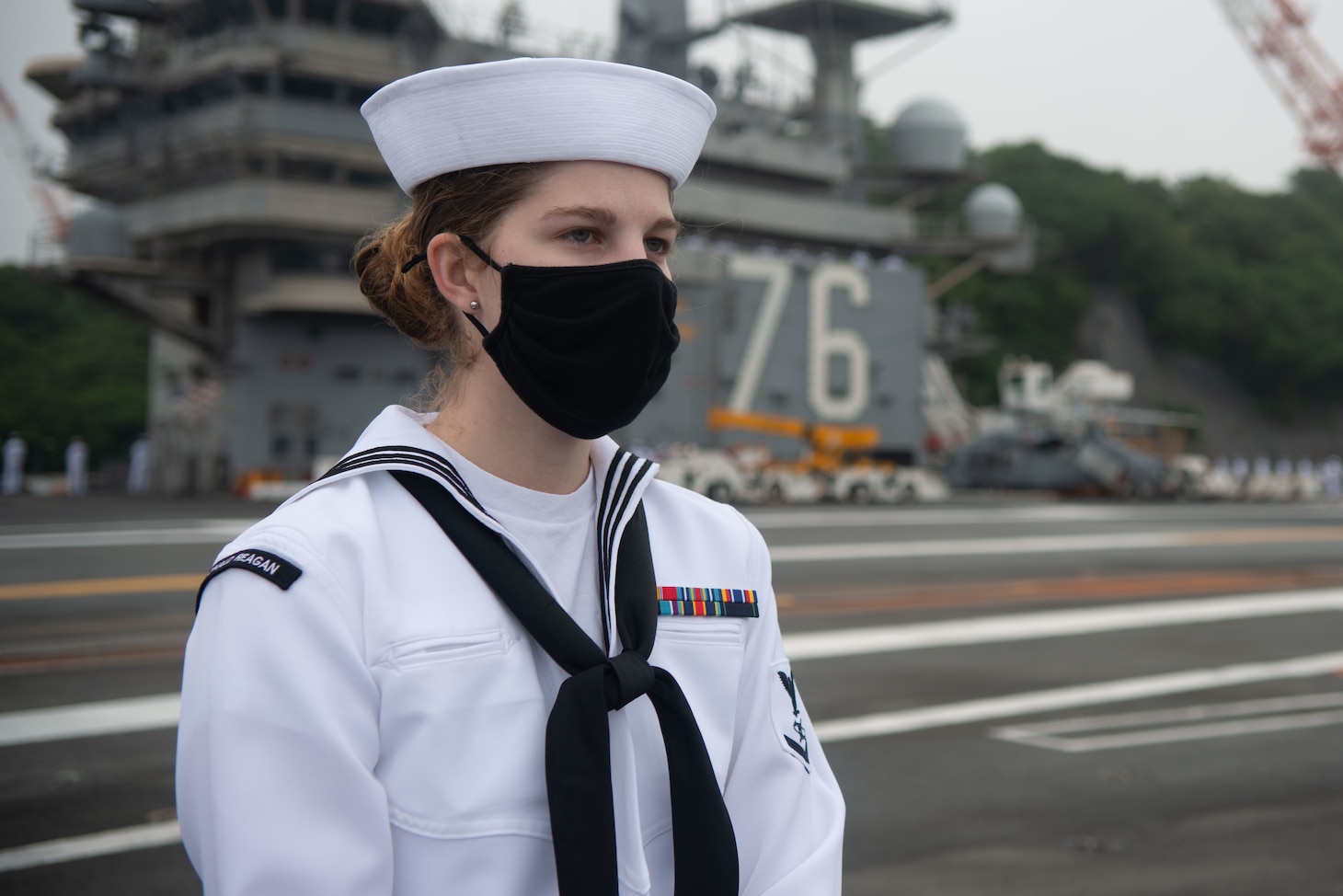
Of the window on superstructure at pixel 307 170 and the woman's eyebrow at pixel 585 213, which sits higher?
the window on superstructure at pixel 307 170

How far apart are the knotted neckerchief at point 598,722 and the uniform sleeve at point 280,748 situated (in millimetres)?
225

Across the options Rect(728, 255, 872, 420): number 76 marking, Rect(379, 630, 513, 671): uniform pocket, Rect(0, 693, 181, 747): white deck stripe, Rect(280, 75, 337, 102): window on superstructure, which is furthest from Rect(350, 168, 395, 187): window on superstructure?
Rect(379, 630, 513, 671): uniform pocket

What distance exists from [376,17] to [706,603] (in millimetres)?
33023

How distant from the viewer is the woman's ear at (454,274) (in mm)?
1796

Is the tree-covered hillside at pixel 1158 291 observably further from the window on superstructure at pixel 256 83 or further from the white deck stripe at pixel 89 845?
the white deck stripe at pixel 89 845

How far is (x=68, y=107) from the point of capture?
3641 centimetres

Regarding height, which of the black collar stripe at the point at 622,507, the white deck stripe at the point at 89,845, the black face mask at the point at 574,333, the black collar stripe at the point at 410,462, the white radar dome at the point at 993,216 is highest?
the white radar dome at the point at 993,216

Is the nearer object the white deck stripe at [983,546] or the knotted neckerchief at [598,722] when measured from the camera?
the knotted neckerchief at [598,722]

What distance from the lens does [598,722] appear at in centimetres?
160

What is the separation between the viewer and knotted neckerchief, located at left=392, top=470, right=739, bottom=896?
158 cm

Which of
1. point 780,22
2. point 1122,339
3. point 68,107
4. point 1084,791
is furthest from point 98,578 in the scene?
point 1122,339

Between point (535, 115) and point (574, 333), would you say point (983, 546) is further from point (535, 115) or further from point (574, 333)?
point (535, 115)

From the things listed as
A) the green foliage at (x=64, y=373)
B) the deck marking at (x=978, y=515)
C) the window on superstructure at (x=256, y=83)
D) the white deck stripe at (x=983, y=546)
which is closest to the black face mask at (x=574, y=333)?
the white deck stripe at (x=983, y=546)

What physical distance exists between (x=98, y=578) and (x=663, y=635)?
13396 millimetres
